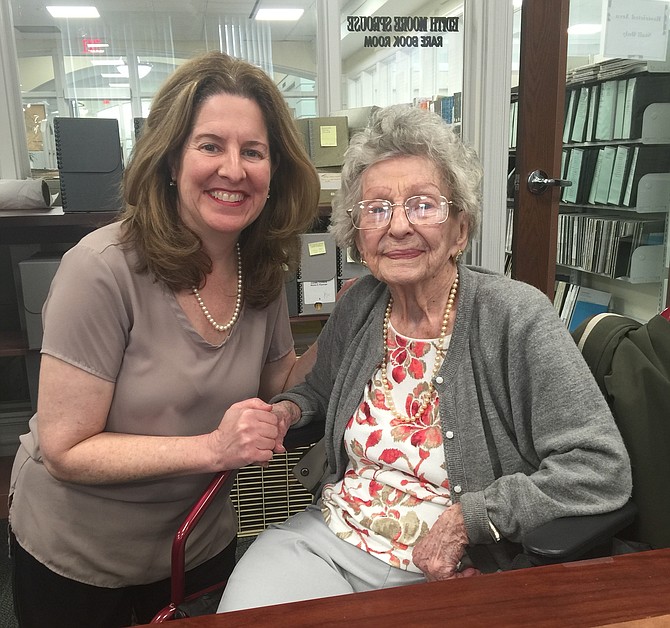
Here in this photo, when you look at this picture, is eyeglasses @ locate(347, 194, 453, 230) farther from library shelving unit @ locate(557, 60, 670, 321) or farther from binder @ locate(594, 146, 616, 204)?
binder @ locate(594, 146, 616, 204)

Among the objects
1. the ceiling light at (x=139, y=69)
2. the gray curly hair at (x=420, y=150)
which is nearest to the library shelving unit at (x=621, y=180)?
the gray curly hair at (x=420, y=150)

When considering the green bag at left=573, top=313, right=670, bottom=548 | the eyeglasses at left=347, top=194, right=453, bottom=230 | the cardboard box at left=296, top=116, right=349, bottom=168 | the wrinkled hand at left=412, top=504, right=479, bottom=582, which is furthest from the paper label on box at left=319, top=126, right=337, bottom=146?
the wrinkled hand at left=412, top=504, right=479, bottom=582

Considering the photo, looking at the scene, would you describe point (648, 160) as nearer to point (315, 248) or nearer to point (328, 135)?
point (328, 135)

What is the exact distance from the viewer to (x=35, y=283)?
234cm

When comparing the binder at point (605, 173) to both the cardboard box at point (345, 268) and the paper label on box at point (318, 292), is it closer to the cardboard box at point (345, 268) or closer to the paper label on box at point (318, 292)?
the cardboard box at point (345, 268)

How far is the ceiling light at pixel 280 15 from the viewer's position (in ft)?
10.4

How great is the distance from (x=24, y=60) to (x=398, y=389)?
272cm

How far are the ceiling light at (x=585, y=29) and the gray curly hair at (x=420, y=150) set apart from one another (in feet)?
5.96

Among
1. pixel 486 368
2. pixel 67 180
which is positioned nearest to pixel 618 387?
pixel 486 368

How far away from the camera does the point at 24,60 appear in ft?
9.95

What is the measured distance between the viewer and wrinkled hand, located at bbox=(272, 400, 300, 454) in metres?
1.38

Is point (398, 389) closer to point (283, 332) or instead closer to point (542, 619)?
point (283, 332)

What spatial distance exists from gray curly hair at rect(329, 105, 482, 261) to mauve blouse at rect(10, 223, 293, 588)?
1.61ft

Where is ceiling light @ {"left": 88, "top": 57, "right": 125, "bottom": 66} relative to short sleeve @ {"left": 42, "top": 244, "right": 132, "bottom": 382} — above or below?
above
